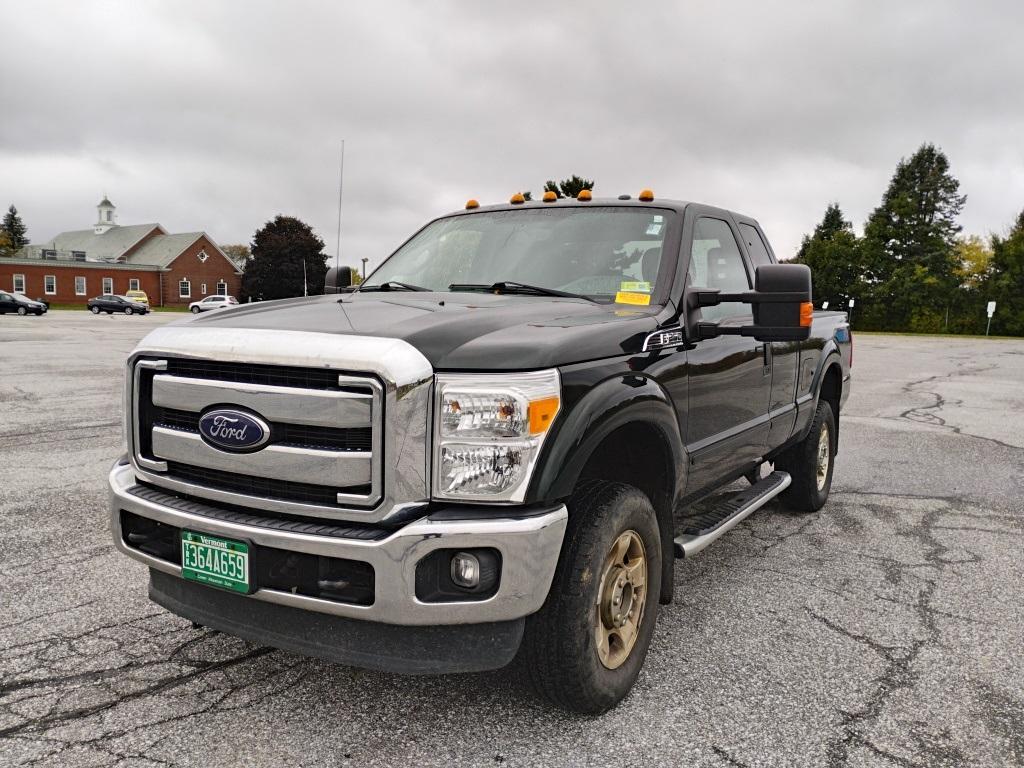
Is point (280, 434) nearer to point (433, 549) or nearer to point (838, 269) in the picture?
point (433, 549)

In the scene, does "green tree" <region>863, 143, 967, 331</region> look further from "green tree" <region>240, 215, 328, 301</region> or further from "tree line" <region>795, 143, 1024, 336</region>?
"green tree" <region>240, 215, 328, 301</region>

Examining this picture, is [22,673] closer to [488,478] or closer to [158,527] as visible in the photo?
[158,527]

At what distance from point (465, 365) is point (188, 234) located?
82.4 m

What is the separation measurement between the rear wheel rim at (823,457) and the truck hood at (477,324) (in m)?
2.80

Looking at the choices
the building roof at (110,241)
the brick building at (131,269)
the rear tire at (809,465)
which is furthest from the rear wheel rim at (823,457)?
the building roof at (110,241)

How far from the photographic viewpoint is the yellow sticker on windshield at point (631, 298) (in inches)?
137

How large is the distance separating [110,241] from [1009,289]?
8092cm

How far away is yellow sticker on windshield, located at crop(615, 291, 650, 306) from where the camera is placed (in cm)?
348

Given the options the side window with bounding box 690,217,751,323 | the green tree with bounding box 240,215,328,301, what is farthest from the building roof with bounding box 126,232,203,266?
the side window with bounding box 690,217,751,323

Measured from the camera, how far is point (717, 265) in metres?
4.25

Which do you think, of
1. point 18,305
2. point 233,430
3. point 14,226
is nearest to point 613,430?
point 233,430

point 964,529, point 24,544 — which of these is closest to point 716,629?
point 964,529

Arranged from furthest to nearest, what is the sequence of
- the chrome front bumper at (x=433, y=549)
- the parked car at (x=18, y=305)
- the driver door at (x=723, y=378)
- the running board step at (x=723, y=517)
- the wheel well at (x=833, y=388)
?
the parked car at (x=18, y=305)
the wheel well at (x=833, y=388)
the driver door at (x=723, y=378)
the running board step at (x=723, y=517)
the chrome front bumper at (x=433, y=549)

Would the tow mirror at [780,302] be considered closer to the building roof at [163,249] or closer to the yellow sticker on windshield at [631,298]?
the yellow sticker on windshield at [631,298]
